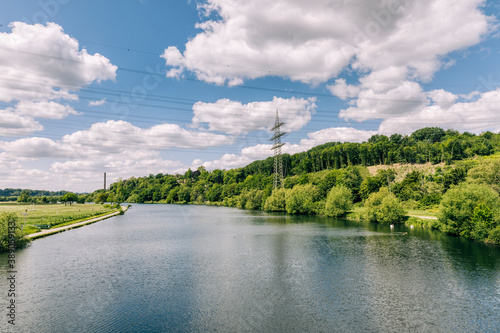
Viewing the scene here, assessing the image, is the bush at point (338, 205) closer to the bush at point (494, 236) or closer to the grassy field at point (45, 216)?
the bush at point (494, 236)

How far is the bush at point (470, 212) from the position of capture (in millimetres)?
47094

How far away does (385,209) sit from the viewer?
73.7m

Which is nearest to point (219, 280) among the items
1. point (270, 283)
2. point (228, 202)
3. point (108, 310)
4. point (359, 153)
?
point (270, 283)

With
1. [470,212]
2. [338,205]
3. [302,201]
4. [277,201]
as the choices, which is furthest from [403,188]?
[470,212]

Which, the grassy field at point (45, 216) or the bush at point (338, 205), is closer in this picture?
the grassy field at point (45, 216)

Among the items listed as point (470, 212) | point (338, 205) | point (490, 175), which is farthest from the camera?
point (338, 205)

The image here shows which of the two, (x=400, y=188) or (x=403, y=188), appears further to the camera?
(x=400, y=188)

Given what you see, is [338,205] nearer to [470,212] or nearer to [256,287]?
[470,212]

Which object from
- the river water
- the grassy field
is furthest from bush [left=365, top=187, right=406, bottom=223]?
the grassy field

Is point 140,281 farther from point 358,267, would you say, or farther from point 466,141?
point 466,141

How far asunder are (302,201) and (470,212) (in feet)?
199

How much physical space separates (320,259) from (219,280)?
15282 millimetres

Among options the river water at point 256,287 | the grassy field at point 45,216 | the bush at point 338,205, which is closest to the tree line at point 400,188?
the bush at point 338,205

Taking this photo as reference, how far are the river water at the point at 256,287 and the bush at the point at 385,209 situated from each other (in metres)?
25.7
